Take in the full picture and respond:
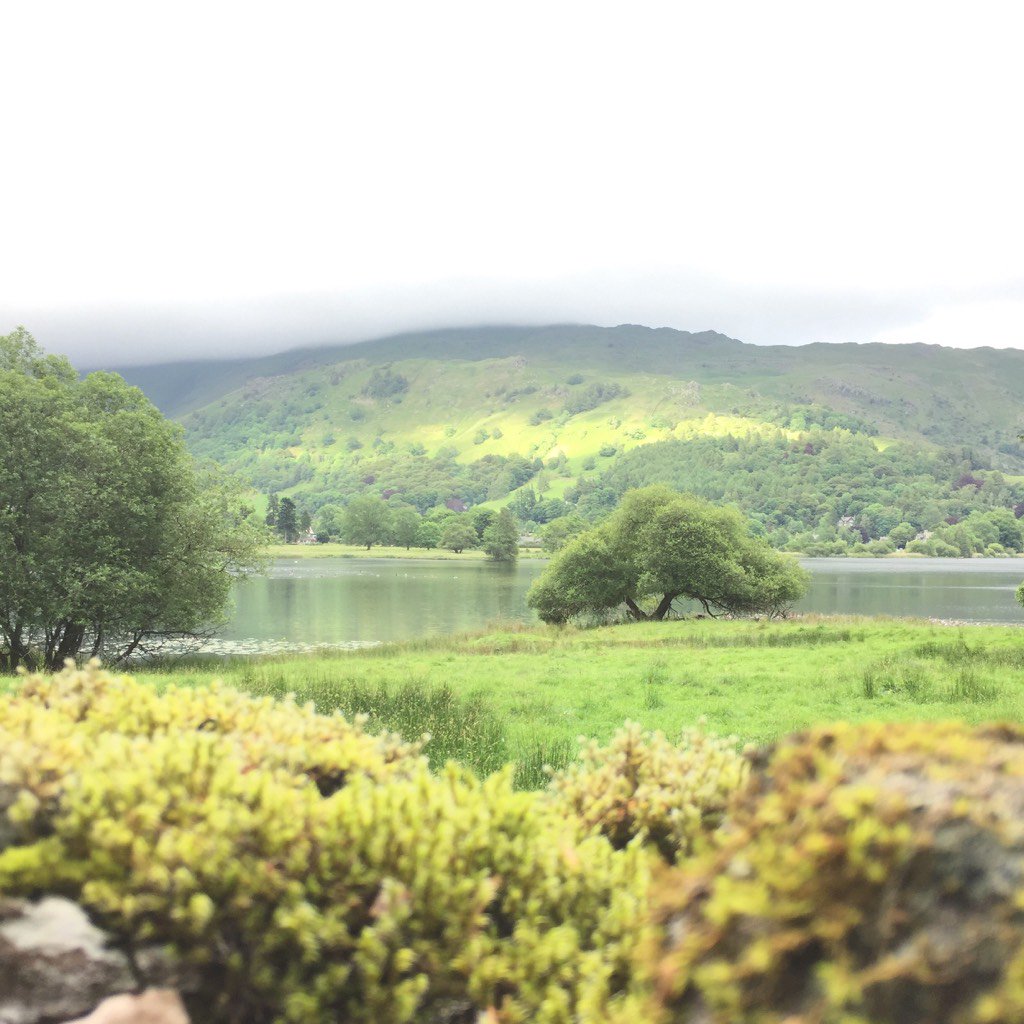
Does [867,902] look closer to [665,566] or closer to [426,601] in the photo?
[665,566]

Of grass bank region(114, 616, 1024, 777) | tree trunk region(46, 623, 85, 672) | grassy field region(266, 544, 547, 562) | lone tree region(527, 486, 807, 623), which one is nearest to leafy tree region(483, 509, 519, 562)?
grassy field region(266, 544, 547, 562)

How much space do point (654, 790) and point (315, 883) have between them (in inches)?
77.4

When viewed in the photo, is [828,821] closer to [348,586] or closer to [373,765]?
[373,765]

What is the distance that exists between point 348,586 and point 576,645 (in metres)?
64.1

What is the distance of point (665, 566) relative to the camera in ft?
197

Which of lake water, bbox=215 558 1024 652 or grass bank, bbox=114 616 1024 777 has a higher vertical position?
grass bank, bbox=114 616 1024 777

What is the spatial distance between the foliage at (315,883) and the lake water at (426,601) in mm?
39151

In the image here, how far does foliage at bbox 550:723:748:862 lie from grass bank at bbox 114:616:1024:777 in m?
6.20

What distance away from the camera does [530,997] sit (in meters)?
3.20

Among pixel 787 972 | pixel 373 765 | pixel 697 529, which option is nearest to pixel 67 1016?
pixel 373 765

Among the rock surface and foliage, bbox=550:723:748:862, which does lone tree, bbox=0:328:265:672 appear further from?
the rock surface

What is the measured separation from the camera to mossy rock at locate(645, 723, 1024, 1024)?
2199 mm

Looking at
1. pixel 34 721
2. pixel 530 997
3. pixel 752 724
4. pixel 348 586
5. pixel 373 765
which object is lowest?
pixel 348 586

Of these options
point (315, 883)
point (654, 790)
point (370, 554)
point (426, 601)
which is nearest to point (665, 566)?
point (426, 601)
